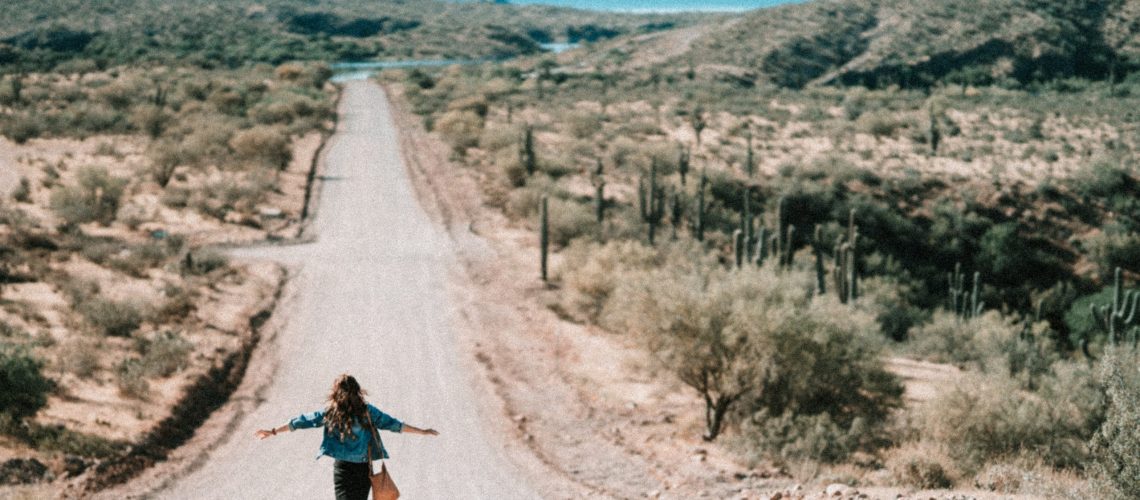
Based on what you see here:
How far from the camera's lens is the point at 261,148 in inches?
1430

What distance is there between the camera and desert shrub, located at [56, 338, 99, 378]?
14.2m

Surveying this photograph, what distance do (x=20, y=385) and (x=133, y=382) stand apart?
172 cm

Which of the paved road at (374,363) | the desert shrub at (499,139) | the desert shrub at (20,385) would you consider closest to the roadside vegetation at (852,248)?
the desert shrub at (499,139)

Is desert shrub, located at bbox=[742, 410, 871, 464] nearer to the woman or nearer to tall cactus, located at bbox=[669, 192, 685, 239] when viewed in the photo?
the woman

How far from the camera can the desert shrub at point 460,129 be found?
138 ft

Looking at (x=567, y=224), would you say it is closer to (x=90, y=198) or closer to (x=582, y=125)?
(x=90, y=198)

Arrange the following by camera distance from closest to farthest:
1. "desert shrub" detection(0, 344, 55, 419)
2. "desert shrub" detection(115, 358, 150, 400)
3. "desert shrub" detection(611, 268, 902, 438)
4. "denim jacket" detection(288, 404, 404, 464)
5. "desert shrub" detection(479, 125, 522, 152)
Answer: "denim jacket" detection(288, 404, 404, 464) → "desert shrub" detection(0, 344, 55, 419) → "desert shrub" detection(611, 268, 902, 438) → "desert shrub" detection(115, 358, 150, 400) → "desert shrub" detection(479, 125, 522, 152)

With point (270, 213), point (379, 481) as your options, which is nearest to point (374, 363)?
point (379, 481)

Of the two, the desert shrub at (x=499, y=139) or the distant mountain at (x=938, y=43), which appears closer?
the desert shrub at (x=499, y=139)

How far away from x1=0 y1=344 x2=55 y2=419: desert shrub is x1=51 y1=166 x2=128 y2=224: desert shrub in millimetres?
14486

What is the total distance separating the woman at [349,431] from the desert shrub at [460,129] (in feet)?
116

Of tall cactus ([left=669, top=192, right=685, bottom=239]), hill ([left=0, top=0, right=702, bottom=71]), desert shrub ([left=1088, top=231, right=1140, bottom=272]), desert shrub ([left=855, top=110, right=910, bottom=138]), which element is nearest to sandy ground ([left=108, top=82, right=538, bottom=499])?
tall cactus ([left=669, top=192, right=685, bottom=239])

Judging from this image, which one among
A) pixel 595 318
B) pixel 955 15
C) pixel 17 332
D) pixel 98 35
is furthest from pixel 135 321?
pixel 98 35

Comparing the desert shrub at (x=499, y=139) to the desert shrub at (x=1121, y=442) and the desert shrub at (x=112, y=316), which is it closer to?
the desert shrub at (x=112, y=316)
